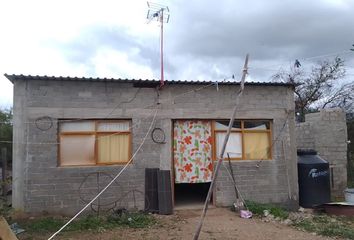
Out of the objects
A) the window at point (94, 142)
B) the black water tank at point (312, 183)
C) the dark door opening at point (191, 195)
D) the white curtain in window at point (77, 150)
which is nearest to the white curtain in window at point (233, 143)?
the dark door opening at point (191, 195)

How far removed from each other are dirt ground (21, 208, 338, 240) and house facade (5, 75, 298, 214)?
3.78ft

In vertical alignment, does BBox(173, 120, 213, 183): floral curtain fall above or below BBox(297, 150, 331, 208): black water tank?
above

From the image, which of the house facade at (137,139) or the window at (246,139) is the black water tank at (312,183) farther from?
the window at (246,139)

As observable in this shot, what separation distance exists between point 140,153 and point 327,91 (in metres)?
18.8

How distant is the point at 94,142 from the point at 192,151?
271 cm

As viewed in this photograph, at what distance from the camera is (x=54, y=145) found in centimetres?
1035

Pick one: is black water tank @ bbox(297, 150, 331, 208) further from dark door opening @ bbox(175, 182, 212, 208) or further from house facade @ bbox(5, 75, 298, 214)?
dark door opening @ bbox(175, 182, 212, 208)

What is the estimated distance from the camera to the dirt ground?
8.62 m

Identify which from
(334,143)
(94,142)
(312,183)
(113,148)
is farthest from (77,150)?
(334,143)

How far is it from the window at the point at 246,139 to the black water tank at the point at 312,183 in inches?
50.2

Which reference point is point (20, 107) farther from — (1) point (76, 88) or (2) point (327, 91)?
(2) point (327, 91)

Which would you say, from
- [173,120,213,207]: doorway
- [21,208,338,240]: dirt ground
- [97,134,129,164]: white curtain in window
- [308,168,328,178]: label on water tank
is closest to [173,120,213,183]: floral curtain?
[173,120,213,207]: doorway

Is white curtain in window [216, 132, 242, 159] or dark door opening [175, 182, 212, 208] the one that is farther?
dark door opening [175, 182, 212, 208]

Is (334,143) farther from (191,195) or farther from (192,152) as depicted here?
(192,152)
